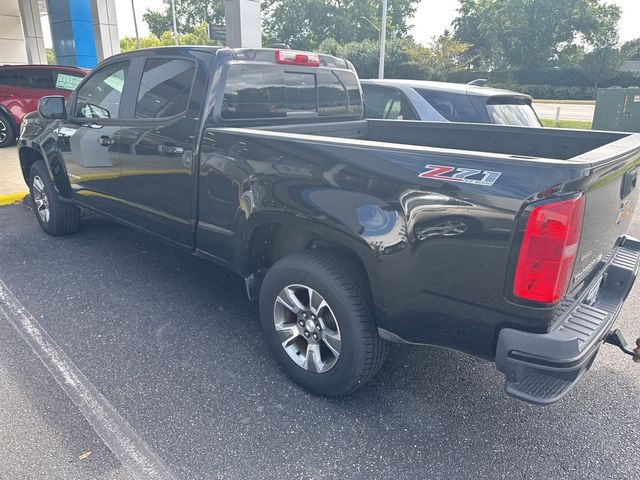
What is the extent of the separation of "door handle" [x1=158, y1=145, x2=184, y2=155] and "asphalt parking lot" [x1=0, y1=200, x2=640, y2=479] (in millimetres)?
1195

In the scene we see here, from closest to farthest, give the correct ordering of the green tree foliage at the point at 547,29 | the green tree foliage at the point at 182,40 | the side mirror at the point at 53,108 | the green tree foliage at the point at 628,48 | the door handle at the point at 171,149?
1. the door handle at the point at 171,149
2. the side mirror at the point at 53,108
3. the green tree foliage at the point at 628,48
4. the green tree foliage at the point at 547,29
5. the green tree foliage at the point at 182,40

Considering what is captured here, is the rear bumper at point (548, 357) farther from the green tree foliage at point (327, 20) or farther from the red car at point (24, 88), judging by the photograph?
the green tree foliage at point (327, 20)

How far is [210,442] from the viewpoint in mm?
2400

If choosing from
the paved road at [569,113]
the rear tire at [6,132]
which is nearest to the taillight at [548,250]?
the rear tire at [6,132]

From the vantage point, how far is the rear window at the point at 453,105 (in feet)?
17.7

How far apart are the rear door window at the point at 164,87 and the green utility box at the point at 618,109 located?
41.9 ft

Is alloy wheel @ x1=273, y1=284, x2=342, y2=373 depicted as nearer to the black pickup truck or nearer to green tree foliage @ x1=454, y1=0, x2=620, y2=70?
the black pickup truck

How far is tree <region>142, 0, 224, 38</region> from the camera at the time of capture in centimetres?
6469

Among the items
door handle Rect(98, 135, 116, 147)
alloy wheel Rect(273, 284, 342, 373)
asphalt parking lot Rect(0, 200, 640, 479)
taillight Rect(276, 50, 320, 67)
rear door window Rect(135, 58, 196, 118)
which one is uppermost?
taillight Rect(276, 50, 320, 67)

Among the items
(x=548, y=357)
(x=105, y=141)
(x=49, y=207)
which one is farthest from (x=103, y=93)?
(x=548, y=357)

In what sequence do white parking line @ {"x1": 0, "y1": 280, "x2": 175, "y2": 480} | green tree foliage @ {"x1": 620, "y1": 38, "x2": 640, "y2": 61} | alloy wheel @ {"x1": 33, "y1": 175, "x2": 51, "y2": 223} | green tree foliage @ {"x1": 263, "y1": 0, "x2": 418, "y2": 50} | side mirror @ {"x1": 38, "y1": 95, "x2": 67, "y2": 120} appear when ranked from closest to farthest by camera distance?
white parking line @ {"x1": 0, "y1": 280, "x2": 175, "y2": 480} < side mirror @ {"x1": 38, "y1": 95, "x2": 67, "y2": 120} < alloy wheel @ {"x1": 33, "y1": 175, "x2": 51, "y2": 223} < green tree foliage @ {"x1": 620, "y1": 38, "x2": 640, "y2": 61} < green tree foliage @ {"x1": 263, "y1": 0, "x2": 418, "y2": 50}

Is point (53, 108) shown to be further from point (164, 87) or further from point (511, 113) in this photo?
point (511, 113)

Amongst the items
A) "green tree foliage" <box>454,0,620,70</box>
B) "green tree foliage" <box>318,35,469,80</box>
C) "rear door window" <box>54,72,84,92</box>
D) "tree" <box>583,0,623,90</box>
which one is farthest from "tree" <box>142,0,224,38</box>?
"rear door window" <box>54,72,84,92</box>

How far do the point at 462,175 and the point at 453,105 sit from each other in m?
3.85
